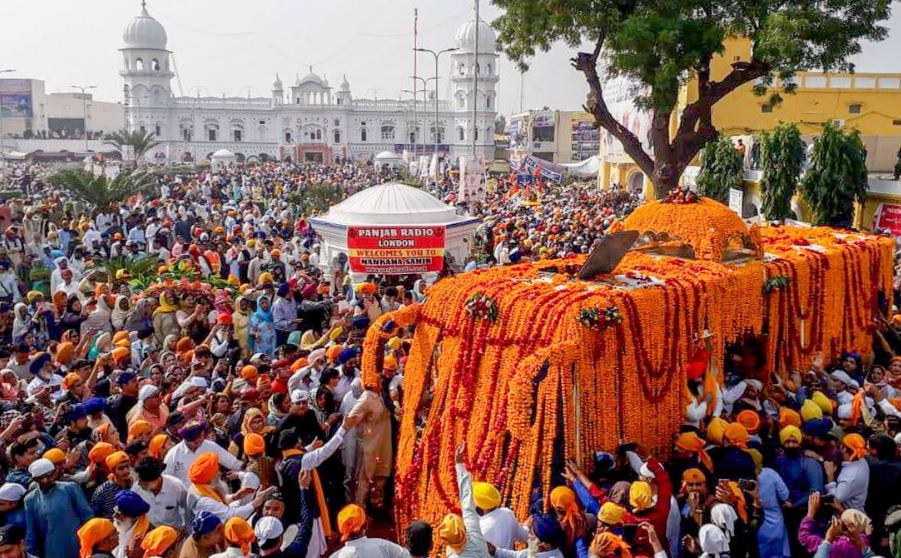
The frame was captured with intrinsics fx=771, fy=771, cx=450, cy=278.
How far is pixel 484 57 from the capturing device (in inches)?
3086

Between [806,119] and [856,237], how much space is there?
798 inches

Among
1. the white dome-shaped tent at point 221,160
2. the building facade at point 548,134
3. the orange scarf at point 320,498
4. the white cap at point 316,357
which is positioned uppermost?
the building facade at point 548,134

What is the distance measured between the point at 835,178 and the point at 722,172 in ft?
16.3

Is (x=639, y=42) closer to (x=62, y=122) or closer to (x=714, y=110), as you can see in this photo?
(x=714, y=110)

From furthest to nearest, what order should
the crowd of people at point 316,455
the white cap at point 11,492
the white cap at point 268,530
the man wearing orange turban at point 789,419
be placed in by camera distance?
the man wearing orange turban at point 789,419, the white cap at point 11,492, the crowd of people at point 316,455, the white cap at point 268,530

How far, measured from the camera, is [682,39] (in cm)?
1480

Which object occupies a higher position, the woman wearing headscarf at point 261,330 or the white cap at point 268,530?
the woman wearing headscarf at point 261,330

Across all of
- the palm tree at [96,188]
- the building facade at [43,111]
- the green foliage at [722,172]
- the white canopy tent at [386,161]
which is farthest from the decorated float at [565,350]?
the building facade at [43,111]

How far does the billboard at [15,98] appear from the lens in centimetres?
9081

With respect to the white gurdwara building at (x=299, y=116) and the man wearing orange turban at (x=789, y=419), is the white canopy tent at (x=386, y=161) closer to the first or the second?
the white gurdwara building at (x=299, y=116)

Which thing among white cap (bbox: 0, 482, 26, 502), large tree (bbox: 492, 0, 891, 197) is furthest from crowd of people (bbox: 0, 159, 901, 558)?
large tree (bbox: 492, 0, 891, 197)

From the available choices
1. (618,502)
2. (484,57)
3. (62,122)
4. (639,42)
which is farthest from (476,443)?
(62,122)

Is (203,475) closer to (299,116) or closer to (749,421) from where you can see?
(749,421)

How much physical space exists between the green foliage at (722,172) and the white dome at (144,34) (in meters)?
69.2
